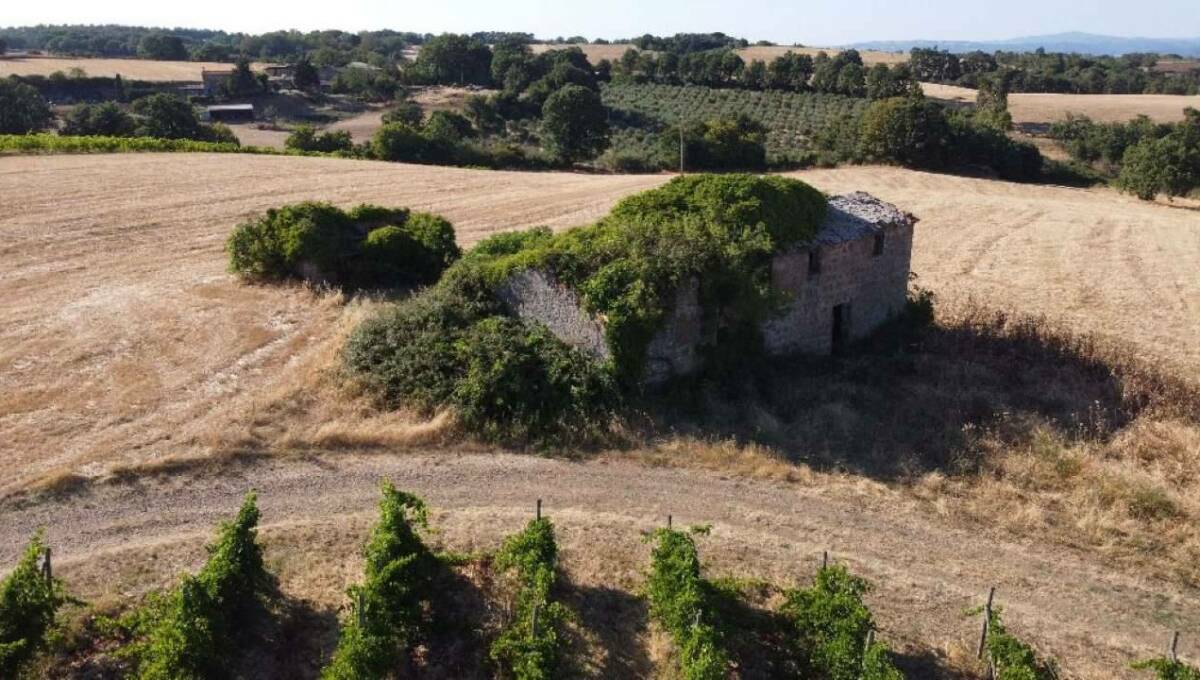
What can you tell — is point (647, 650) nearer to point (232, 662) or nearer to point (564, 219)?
point (232, 662)

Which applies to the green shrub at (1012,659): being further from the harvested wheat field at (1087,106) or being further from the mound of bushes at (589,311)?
the harvested wheat field at (1087,106)

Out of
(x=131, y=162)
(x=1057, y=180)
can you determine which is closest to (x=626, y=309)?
(x=131, y=162)

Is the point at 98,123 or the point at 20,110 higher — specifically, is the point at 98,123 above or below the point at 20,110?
below

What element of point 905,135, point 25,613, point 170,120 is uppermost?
point 170,120

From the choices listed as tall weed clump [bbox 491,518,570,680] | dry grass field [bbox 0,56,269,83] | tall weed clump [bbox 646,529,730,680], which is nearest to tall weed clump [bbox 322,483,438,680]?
tall weed clump [bbox 491,518,570,680]

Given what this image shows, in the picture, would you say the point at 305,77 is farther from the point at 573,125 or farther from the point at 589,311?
the point at 589,311

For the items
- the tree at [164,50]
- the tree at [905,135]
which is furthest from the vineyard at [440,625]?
the tree at [164,50]

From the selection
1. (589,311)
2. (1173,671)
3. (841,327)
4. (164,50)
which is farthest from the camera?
(164,50)

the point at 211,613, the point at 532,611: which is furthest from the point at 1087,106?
the point at 211,613
